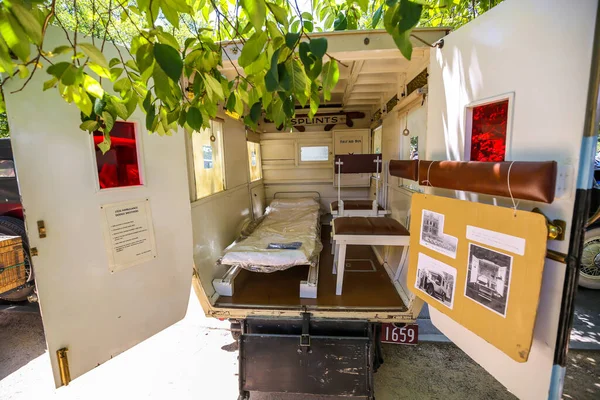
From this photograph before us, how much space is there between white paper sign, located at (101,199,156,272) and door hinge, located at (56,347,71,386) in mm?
540

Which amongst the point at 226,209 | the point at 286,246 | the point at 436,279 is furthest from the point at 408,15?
the point at 226,209

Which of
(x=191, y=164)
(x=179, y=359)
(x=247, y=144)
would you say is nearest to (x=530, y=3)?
(x=191, y=164)

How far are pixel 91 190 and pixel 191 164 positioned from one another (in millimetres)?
1066

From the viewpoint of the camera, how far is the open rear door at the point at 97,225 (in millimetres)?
1534

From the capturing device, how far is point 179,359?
8.71 feet

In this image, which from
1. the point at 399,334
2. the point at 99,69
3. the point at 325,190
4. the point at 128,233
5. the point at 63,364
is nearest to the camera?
the point at 99,69

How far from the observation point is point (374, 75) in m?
3.45

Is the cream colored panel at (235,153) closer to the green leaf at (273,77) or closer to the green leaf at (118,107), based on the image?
the green leaf at (118,107)

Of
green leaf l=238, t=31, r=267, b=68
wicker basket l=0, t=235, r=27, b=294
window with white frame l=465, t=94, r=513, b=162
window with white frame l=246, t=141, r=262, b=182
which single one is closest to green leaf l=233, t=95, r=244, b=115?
green leaf l=238, t=31, r=267, b=68

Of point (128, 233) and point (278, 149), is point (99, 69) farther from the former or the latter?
point (278, 149)

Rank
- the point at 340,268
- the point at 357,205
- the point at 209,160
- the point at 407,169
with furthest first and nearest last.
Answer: the point at 357,205 < the point at 209,160 < the point at 340,268 < the point at 407,169

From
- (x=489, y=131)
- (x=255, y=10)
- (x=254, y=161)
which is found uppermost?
(x=255, y=10)

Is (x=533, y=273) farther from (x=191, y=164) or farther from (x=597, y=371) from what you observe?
(x=191, y=164)

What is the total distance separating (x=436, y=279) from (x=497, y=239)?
0.47 m
